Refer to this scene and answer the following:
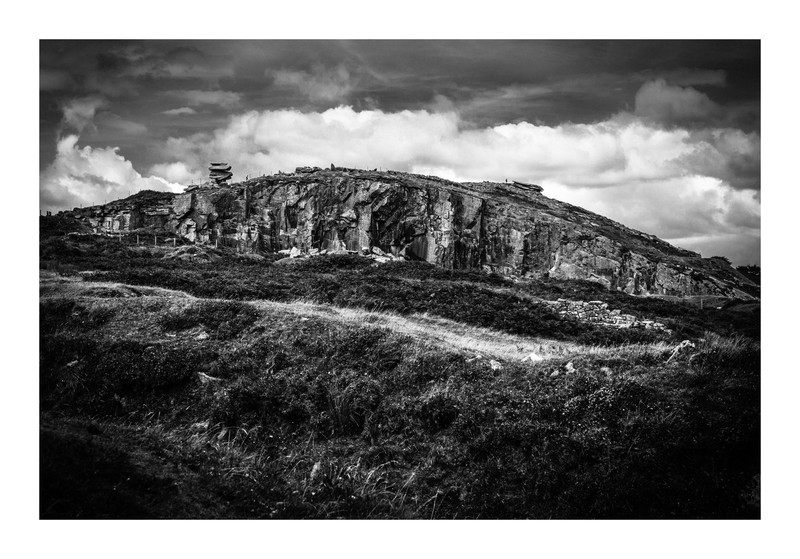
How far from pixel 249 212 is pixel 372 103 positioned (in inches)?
1890

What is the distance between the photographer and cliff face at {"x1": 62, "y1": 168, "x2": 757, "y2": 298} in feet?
174

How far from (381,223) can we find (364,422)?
47.9 metres

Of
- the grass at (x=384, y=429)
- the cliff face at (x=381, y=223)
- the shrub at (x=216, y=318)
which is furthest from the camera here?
the cliff face at (x=381, y=223)

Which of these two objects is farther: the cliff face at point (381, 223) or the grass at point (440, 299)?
the cliff face at point (381, 223)

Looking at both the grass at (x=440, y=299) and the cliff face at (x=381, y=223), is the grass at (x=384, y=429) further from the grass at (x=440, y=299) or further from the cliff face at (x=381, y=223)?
the cliff face at (x=381, y=223)

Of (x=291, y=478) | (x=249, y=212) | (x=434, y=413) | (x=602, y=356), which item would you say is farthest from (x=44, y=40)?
(x=249, y=212)

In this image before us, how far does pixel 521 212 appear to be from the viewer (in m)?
57.5

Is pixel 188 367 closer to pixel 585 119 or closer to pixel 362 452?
pixel 362 452

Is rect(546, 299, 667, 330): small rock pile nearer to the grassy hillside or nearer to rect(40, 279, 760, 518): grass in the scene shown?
the grassy hillside

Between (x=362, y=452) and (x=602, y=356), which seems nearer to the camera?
(x=362, y=452)

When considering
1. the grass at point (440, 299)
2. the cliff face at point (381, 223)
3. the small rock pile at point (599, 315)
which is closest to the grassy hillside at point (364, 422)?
the grass at point (440, 299)

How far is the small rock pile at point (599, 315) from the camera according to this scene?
17.9 metres

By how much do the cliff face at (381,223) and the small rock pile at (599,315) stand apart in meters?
31.1

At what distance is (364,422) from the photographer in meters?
8.25
